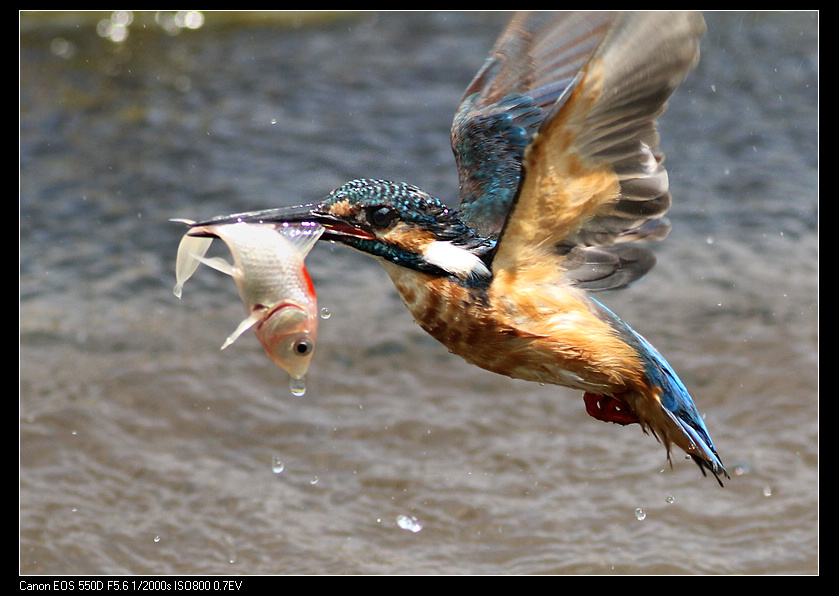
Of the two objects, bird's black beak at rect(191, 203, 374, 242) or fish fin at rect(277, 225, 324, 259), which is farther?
bird's black beak at rect(191, 203, 374, 242)

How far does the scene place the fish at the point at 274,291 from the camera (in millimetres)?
2467

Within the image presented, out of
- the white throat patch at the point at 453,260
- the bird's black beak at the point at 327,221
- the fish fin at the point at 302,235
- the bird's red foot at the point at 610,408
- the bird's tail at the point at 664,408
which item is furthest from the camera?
the bird's red foot at the point at 610,408

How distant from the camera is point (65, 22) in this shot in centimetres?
729

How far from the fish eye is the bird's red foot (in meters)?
1.07

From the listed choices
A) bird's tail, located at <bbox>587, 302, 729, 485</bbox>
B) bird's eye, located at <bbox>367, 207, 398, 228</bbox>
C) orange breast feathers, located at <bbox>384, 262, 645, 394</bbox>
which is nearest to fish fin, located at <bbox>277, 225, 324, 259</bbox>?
bird's eye, located at <bbox>367, 207, 398, 228</bbox>

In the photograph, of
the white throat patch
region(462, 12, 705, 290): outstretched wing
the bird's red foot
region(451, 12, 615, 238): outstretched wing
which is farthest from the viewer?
region(451, 12, 615, 238): outstretched wing

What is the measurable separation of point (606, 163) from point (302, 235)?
2.73 ft

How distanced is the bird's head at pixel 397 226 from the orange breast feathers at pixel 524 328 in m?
0.06

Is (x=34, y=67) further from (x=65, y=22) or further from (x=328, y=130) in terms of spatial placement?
(x=328, y=130)

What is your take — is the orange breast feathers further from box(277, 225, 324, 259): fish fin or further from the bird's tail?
box(277, 225, 324, 259): fish fin

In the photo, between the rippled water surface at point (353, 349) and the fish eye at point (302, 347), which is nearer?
the fish eye at point (302, 347)

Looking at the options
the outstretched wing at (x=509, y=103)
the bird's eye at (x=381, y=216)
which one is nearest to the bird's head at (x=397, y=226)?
the bird's eye at (x=381, y=216)

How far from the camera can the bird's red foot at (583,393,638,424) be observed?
10.2ft

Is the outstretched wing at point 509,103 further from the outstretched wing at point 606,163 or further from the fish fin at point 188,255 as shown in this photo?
the fish fin at point 188,255
